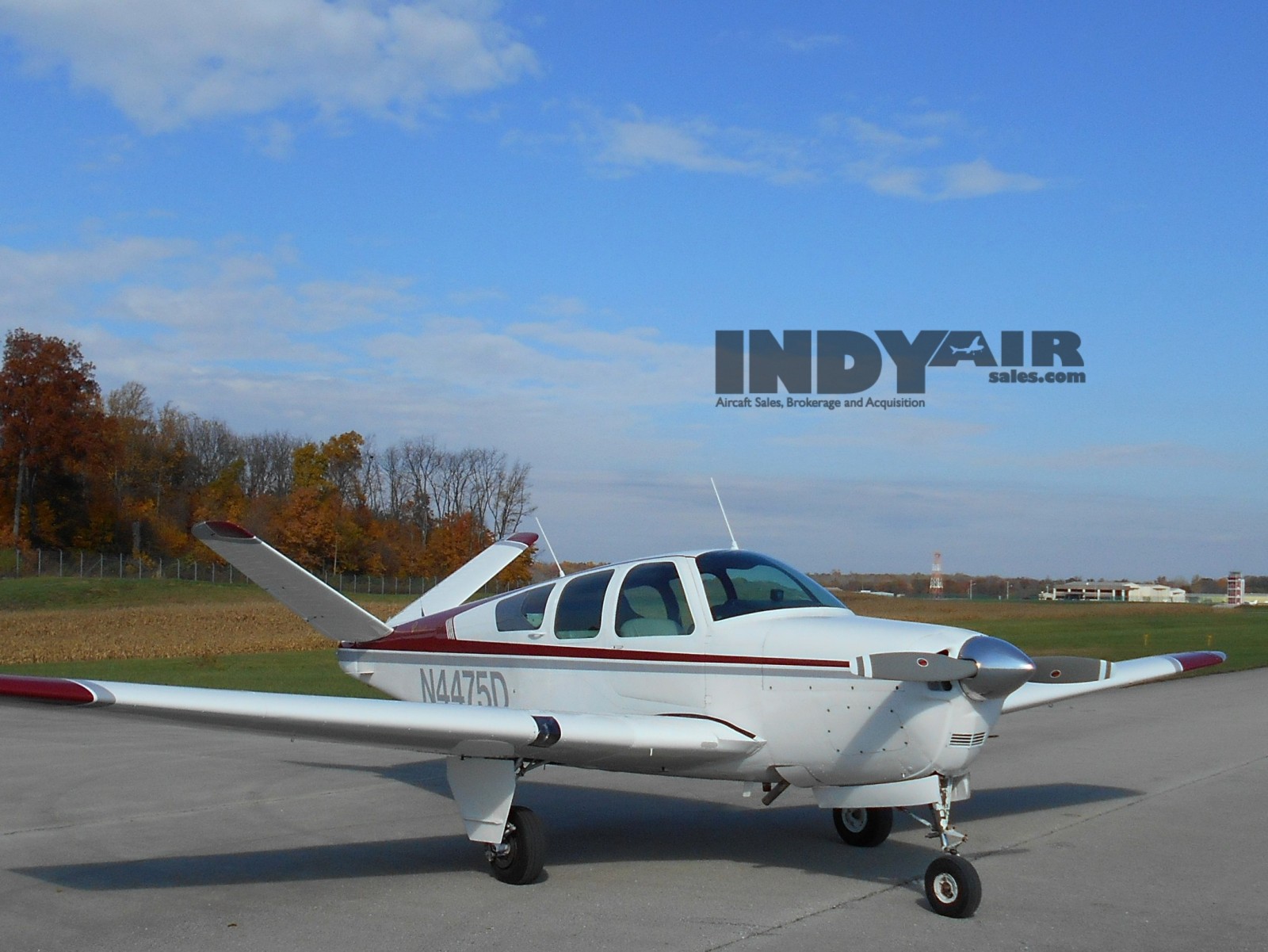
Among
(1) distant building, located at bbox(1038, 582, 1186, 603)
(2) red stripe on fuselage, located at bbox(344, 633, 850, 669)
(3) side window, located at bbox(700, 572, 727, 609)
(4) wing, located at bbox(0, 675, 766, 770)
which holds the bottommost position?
(1) distant building, located at bbox(1038, 582, 1186, 603)

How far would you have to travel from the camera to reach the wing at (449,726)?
6.06m

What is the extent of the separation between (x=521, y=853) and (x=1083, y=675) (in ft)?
11.1

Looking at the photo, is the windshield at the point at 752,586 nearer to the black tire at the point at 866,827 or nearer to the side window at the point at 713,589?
the side window at the point at 713,589

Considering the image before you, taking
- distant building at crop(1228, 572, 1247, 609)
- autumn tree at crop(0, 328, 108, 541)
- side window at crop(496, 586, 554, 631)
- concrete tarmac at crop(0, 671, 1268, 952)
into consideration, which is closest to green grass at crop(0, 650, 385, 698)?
concrete tarmac at crop(0, 671, 1268, 952)

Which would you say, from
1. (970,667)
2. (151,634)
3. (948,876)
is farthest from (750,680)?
(151,634)

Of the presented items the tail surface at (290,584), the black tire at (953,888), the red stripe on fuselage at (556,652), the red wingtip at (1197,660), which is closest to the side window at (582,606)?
the red stripe on fuselage at (556,652)

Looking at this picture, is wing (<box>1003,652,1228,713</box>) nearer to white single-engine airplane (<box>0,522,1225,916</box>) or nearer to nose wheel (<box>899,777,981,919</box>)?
white single-engine airplane (<box>0,522,1225,916</box>)

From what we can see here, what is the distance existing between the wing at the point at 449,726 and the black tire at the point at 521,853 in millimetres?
392

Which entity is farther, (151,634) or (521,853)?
(151,634)

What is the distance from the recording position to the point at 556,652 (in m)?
7.87

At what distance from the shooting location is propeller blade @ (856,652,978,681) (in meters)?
5.86

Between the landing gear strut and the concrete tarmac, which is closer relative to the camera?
the concrete tarmac

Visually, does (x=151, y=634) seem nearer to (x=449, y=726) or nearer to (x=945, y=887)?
(x=449, y=726)

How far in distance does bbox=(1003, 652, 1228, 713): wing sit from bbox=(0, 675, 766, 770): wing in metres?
1.73
